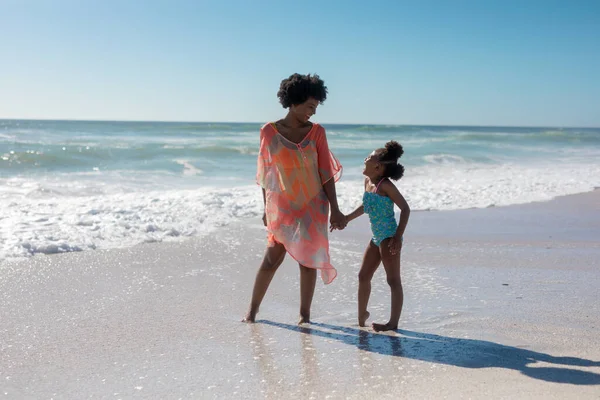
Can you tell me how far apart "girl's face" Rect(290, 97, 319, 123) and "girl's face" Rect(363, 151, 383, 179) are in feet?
1.48

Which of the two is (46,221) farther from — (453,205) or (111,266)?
A: (453,205)

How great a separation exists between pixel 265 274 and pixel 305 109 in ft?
3.61

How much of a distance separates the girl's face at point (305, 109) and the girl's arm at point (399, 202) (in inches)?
24.7

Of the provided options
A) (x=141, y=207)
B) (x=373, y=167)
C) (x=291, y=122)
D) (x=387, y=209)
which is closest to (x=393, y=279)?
(x=387, y=209)

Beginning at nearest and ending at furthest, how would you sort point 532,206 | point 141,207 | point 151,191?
point 141,207
point 532,206
point 151,191

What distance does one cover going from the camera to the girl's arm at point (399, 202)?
3.86m

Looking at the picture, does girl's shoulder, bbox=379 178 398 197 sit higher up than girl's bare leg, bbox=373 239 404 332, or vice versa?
girl's shoulder, bbox=379 178 398 197

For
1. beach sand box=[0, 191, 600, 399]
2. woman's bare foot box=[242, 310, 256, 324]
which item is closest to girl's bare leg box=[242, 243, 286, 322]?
woman's bare foot box=[242, 310, 256, 324]

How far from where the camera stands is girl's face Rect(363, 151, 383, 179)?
12.9ft

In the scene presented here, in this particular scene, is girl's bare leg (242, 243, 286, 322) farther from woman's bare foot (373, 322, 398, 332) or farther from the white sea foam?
the white sea foam

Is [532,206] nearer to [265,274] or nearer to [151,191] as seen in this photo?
[265,274]

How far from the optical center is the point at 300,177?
13.2ft

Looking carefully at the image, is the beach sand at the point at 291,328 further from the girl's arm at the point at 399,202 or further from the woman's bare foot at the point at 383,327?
the girl's arm at the point at 399,202

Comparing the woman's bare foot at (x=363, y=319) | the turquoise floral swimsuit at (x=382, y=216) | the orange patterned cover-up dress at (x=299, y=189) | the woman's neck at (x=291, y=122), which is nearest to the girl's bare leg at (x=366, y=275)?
the woman's bare foot at (x=363, y=319)
